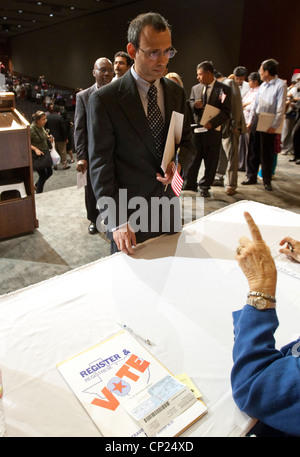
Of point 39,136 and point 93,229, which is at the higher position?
point 39,136

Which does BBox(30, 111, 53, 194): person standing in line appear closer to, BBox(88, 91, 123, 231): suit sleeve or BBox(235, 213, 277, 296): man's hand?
BBox(88, 91, 123, 231): suit sleeve

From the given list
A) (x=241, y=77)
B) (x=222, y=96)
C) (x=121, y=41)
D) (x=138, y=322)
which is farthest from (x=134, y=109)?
(x=121, y=41)

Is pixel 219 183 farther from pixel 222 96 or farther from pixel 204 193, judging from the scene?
pixel 222 96

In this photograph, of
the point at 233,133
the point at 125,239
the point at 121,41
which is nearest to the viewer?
the point at 125,239

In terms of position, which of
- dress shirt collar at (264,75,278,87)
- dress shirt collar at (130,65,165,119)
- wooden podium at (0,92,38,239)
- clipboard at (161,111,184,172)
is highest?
dress shirt collar at (264,75,278,87)

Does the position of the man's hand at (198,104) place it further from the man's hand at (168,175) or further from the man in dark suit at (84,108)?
the man's hand at (168,175)

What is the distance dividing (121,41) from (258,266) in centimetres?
1143

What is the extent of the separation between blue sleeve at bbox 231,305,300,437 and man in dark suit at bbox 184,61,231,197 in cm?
366

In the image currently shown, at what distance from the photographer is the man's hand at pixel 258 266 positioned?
3.03 ft

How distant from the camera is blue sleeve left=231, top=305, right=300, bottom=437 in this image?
746 mm

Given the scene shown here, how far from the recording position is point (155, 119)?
5.44 feet

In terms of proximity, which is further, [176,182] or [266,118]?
[266,118]

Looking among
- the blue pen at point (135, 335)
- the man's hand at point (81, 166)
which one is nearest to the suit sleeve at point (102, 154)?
the blue pen at point (135, 335)

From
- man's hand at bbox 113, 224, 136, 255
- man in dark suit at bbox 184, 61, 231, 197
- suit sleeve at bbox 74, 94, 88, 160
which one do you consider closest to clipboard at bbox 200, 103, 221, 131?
man in dark suit at bbox 184, 61, 231, 197
